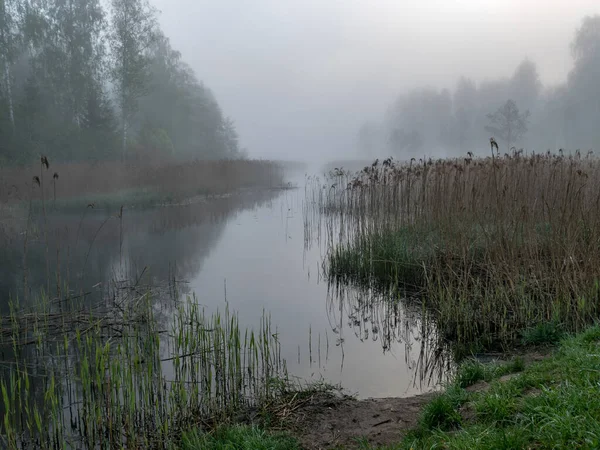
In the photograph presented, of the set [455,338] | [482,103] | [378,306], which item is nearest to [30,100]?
[378,306]

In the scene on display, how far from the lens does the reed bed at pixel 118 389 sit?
353 cm

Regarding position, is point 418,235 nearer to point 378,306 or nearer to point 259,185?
point 378,306

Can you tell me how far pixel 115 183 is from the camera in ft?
70.9

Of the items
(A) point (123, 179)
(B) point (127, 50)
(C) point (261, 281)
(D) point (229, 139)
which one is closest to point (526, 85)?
(D) point (229, 139)

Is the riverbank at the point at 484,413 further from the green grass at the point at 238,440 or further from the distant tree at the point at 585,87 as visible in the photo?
the distant tree at the point at 585,87

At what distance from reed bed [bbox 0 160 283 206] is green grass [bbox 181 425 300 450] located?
16.7 meters

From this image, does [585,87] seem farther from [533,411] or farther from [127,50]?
[533,411]

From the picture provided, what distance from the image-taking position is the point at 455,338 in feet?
18.1

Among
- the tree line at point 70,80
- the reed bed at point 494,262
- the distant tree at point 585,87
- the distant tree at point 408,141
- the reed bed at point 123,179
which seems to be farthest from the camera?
the distant tree at point 408,141

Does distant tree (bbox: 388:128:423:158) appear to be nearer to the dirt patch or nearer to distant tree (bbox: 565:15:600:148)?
distant tree (bbox: 565:15:600:148)

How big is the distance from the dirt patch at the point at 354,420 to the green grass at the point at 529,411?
13.5 inches

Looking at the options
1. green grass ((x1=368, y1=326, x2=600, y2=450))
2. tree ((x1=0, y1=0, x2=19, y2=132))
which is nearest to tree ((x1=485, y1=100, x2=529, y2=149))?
tree ((x1=0, y1=0, x2=19, y2=132))

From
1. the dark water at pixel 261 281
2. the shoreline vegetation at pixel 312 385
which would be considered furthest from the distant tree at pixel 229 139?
the shoreline vegetation at pixel 312 385

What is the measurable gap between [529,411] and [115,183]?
2157 centimetres
